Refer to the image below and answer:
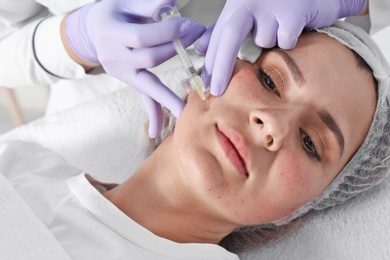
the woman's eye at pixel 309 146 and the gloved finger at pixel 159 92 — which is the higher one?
the gloved finger at pixel 159 92

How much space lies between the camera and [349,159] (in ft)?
4.65

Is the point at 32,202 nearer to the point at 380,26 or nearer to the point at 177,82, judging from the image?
the point at 177,82

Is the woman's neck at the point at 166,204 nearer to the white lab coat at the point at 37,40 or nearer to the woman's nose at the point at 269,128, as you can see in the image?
the woman's nose at the point at 269,128

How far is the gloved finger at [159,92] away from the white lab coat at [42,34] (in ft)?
0.95

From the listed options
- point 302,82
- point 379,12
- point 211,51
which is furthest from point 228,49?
point 379,12

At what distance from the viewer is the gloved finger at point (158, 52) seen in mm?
1341

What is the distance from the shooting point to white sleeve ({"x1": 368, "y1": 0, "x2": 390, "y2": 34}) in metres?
1.57

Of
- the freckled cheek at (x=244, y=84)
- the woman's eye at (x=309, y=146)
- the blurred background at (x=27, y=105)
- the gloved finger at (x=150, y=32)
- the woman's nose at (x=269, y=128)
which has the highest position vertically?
the gloved finger at (x=150, y=32)

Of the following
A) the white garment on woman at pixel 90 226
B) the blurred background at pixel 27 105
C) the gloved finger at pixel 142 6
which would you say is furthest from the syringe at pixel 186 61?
the blurred background at pixel 27 105

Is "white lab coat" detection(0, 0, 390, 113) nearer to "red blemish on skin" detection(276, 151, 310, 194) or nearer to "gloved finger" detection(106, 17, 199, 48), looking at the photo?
"gloved finger" detection(106, 17, 199, 48)

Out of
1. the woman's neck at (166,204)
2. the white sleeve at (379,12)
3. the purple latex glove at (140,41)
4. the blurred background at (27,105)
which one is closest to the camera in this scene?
the purple latex glove at (140,41)

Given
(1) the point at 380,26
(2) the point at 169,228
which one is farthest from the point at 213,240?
(1) the point at 380,26

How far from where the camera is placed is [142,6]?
134cm

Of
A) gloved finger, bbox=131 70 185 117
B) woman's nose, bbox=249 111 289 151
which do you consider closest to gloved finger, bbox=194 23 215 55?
gloved finger, bbox=131 70 185 117
